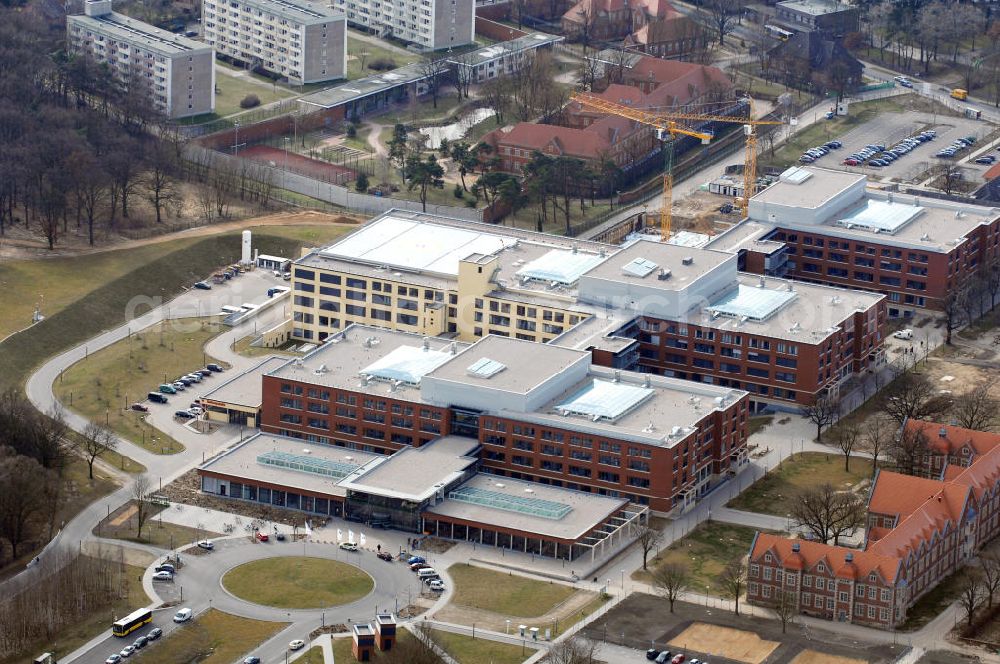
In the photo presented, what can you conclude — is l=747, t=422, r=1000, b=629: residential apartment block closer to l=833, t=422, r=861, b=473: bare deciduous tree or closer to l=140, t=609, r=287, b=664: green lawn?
l=833, t=422, r=861, b=473: bare deciduous tree

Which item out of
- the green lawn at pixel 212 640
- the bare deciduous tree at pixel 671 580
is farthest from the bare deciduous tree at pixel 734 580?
the green lawn at pixel 212 640

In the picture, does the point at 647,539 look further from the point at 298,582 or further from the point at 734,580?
the point at 298,582

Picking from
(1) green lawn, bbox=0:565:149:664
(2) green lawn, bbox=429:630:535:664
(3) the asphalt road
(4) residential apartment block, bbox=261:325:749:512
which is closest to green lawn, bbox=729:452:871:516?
(4) residential apartment block, bbox=261:325:749:512

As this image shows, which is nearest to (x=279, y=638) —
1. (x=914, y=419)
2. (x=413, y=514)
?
(x=413, y=514)

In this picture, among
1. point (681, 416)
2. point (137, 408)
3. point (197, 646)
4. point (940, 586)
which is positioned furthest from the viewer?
point (137, 408)

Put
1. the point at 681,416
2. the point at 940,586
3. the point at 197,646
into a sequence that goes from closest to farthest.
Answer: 1. the point at 197,646
2. the point at 940,586
3. the point at 681,416

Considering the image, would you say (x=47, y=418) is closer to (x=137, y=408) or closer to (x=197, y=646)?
(x=137, y=408)

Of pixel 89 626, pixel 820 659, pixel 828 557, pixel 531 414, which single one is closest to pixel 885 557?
pixel 828 557
